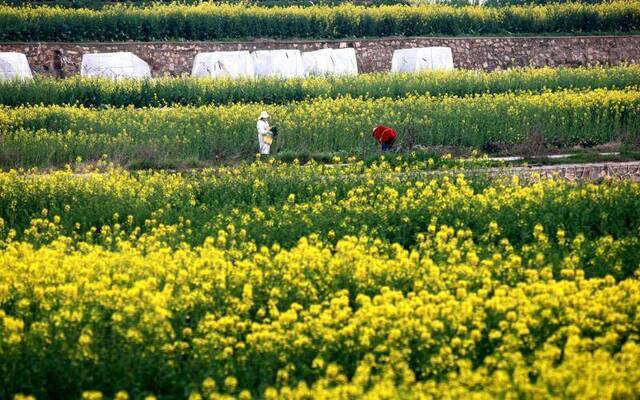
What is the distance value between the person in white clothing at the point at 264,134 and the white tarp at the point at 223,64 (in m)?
10.5

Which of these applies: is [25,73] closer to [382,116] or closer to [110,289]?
[382,116]

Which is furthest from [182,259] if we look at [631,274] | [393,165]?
[393,165]

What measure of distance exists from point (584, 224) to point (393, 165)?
569 centimetres

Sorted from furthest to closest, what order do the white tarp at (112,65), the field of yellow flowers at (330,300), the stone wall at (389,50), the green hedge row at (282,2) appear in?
the green hedge row at (282,2), the stone wall at (389,50), the white tarp at (112,65), the field of yellow flowers at (330,300)

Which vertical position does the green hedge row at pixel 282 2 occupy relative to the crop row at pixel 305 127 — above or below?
above

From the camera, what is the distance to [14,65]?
96.9ft

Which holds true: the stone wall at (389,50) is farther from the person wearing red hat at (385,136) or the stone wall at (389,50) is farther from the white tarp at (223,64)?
the person wearing red hat at (385,136)

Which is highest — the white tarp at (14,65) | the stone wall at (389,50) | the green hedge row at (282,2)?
the green hedge row at (282,2)

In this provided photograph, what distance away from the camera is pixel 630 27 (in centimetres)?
3803

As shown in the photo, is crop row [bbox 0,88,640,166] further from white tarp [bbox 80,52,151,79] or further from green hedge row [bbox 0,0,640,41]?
green hedge row [bbox 0,0,640,41]

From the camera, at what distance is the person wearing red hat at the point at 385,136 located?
2019cm

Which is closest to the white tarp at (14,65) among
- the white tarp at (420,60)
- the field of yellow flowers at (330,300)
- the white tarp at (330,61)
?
the white tarp at (330,61)

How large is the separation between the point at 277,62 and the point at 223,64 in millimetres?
1690

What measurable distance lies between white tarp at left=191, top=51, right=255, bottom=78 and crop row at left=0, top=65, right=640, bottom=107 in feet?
12.5
